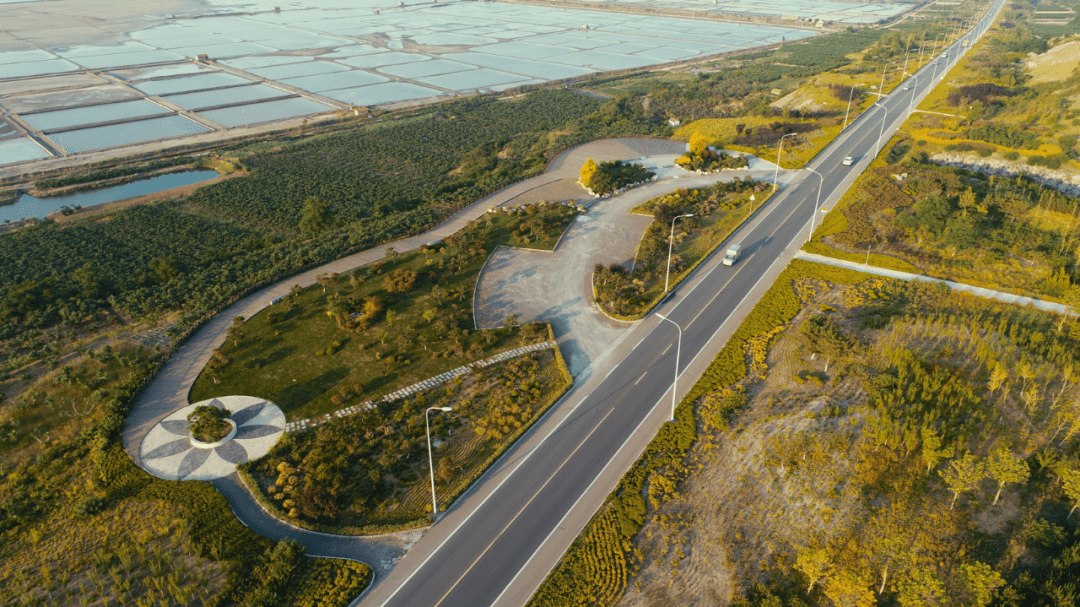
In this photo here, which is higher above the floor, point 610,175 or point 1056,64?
point 1056,64

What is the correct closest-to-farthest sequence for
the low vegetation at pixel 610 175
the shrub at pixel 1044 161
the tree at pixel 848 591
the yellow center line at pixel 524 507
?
the tree at pixel 848 591 → the yellow center line at pixel 524 507 → the low vegetation at pixel 610 175 → the shrub at pixel 1044 161

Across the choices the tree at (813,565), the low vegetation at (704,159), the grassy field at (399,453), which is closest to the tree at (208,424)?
the grassy field at (399,453)

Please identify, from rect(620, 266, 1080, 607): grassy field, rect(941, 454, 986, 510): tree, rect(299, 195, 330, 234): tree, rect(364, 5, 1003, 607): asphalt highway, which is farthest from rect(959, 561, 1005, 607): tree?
rect(299, 195, 330, 234): tree

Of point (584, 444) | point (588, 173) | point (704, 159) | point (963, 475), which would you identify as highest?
point (704, 159)

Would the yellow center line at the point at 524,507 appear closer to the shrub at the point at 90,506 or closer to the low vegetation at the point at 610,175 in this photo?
the shrub at the point at 90,506

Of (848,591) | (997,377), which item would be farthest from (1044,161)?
(848,591)

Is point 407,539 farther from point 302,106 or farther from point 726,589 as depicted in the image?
point 302,106

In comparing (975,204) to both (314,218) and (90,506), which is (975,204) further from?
(90,506)
